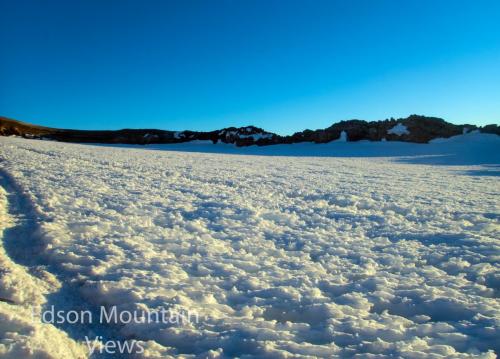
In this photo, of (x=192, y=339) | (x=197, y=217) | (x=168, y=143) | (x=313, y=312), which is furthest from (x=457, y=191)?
(x=168, y=143)

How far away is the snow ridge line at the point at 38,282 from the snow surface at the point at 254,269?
0.06 feet

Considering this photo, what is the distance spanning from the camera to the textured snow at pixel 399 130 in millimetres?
30953

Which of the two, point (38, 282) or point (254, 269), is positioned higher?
point (38, 282)

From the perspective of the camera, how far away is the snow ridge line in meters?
2.76

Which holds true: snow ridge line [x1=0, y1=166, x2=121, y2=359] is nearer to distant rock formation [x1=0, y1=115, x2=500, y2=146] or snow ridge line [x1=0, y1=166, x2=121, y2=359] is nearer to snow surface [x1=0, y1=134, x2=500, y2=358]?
snow surface [x1=0, y1=134, x2=500, y2=358]

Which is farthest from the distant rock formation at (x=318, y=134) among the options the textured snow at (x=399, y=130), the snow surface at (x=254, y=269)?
the snow surface at (x=254, y=269)

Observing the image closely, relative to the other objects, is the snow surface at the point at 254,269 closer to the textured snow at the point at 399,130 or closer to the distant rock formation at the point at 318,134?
the textured snow at the point at 399,130

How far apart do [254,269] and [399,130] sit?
31.3 meters

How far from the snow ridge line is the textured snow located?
3164cm

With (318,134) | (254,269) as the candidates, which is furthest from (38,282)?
(318,134)

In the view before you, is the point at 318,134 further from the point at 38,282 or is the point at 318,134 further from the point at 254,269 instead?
the point at 38,282

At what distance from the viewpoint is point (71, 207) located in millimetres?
6270

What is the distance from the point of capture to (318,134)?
34.8 meters

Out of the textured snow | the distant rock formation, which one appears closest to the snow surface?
the textured snow
